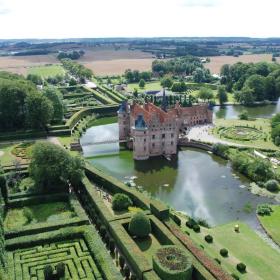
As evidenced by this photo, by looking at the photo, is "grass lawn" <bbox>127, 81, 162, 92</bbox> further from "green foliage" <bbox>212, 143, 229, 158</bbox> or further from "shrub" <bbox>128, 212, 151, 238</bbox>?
"shrub" <bbox>128, 212, 151, 238</bbox>

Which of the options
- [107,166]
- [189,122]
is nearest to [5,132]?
[107,166]

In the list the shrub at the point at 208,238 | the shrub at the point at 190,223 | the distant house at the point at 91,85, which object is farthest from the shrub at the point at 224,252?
the distant house at the point at 91,85

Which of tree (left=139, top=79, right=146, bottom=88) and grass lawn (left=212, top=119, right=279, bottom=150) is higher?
tree (left=139, top=79, right=146, bottom=88)

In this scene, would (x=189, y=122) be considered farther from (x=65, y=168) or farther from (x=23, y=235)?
(x=23, y=235)

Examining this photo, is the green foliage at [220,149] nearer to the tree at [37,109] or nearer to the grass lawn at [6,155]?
the tree at [37,109]

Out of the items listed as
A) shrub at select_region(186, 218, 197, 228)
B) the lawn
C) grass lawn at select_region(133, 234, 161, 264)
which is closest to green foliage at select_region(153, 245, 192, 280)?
grass lawn at select_region(133, 234, 161, 264)

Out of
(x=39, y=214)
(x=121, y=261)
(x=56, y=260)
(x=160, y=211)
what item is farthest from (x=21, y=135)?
(x=121, y=261)

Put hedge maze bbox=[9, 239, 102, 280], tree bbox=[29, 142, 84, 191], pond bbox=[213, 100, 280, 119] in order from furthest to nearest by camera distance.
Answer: pond bbox=[213, 100, 280, 119], tree bbox=[29, 142, 84, 191], hedge maze bbox=[9, 239, 102, 280]
